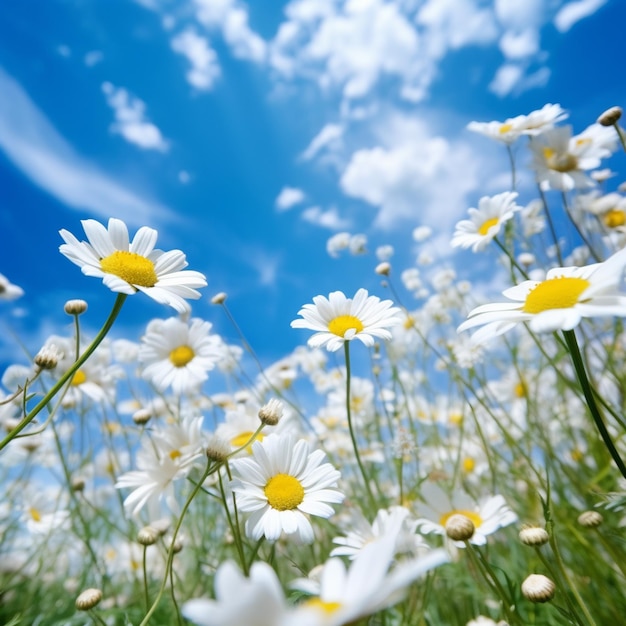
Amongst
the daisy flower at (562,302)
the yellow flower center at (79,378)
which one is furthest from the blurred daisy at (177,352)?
the daisy flower at (562,302)

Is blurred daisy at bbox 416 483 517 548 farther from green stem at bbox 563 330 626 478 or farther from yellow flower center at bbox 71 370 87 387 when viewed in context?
yellow flower center at bbox 71 370 87 387

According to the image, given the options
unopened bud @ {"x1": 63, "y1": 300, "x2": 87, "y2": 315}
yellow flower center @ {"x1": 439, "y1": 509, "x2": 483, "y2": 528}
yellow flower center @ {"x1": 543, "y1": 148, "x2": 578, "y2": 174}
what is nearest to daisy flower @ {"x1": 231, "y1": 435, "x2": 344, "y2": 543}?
yellow flower center @ {"x1": 439, "y1": 509, "x2": 483, "y2": 528}

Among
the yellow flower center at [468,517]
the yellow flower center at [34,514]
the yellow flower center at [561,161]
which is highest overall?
the yellow flower center at [561,161]

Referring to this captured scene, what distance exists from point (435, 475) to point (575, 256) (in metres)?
1.66

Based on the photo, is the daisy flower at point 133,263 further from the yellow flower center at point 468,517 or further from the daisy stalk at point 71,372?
the yellow flower center at point 468,517

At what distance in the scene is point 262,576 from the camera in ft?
1.33

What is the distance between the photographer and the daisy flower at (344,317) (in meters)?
1.25

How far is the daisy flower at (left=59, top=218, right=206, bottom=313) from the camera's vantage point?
3.26ft

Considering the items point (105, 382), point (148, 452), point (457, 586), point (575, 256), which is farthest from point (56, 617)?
point (575, 256)

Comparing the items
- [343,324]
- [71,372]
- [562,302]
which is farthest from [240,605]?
[343,324]

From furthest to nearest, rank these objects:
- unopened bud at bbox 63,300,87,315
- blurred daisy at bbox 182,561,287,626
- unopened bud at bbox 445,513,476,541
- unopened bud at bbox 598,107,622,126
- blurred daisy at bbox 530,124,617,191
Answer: blurred daisy at bbox 530,124,617,191 → unopened bud at bbox 598,107,622,126 → unopened bud at bbox 63,300,87,315 → unopened bud at bbox 445,513,476,541 → blurred daisy at bbox 182,561,287,626

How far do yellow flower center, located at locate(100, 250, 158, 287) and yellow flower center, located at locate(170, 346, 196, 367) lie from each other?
63 centimetres

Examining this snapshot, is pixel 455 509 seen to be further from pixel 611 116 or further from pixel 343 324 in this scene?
pixel 611 116

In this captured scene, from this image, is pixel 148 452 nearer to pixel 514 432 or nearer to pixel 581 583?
pixel 581 583
